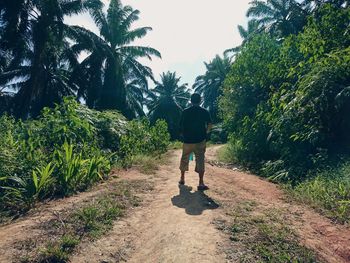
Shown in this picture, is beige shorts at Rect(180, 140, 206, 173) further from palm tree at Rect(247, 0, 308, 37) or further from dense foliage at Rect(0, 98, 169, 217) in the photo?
palm tree at Rect(247, 0, 308, 37)

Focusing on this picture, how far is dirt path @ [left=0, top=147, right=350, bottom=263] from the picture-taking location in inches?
132

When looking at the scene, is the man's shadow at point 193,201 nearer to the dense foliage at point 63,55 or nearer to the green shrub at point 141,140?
the green shrub at point 141,140

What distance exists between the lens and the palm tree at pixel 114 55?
81.5 feet

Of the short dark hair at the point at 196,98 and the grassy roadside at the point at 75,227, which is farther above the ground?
the short dark hair at the point at 196,98

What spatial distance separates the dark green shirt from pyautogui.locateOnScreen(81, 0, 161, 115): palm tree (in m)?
19.6

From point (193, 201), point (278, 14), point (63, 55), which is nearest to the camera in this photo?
point (193, 201)

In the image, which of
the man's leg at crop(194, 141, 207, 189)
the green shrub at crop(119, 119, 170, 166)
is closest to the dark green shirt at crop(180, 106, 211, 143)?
the man's leg at crop(194, 141, 207, 189)

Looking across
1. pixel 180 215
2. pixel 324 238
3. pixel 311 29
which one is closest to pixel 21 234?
pixel 180 215

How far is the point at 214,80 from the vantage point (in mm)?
42094

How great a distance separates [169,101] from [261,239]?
34.9 meters

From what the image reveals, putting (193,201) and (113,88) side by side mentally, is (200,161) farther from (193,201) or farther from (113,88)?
Result: (113,88)

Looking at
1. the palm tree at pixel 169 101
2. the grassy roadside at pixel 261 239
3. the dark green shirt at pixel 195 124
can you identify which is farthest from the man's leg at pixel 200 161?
the palm tree at pixel 169 101

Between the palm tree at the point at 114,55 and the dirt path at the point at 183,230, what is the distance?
67.4ft

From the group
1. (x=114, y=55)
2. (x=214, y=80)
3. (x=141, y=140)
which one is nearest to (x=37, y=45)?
(x=114, y=55)
